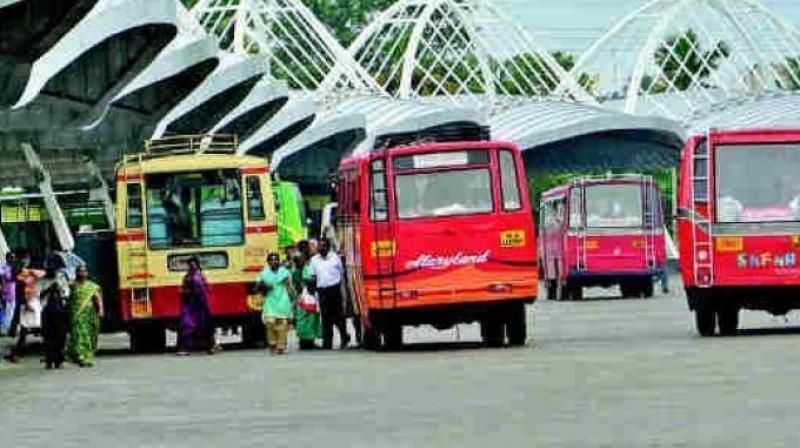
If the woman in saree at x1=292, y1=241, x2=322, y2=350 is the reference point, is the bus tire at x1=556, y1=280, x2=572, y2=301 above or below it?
below

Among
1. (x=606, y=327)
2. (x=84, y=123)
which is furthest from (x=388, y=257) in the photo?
(x=84, y=123)

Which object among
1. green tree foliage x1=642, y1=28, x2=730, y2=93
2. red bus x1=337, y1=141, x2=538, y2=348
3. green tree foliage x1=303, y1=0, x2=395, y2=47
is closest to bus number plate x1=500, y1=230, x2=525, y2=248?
red bus x1=337, y1=141, x2=538, y2=348

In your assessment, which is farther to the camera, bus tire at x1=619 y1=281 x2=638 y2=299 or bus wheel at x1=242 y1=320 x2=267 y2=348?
bus tire at x1=619 y1=281 x2=638 y2=299

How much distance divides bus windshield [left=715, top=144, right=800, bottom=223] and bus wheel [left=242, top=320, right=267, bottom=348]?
6.95 metres

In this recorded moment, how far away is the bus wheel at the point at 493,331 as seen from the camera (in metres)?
Answer: 31.8

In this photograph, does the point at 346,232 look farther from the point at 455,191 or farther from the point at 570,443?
the point at 570,443

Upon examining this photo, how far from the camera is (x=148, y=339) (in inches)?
1419

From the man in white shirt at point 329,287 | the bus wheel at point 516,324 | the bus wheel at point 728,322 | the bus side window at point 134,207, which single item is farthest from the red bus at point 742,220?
the bus side window at point 134,207

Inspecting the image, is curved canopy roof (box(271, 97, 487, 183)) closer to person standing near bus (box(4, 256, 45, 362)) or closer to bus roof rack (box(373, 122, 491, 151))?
person standing near bus (box(4, 256, 45, 362))

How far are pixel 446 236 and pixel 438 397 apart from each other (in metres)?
9.24

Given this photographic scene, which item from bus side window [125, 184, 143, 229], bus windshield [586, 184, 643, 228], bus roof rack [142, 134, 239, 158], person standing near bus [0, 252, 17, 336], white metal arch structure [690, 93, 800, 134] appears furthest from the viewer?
white metal arch structure [690, 93, 800, 134]

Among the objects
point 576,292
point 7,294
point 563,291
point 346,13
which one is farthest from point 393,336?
point 346,13

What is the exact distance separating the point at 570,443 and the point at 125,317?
A: 1872 cm

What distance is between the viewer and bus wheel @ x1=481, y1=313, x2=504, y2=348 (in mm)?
31816
